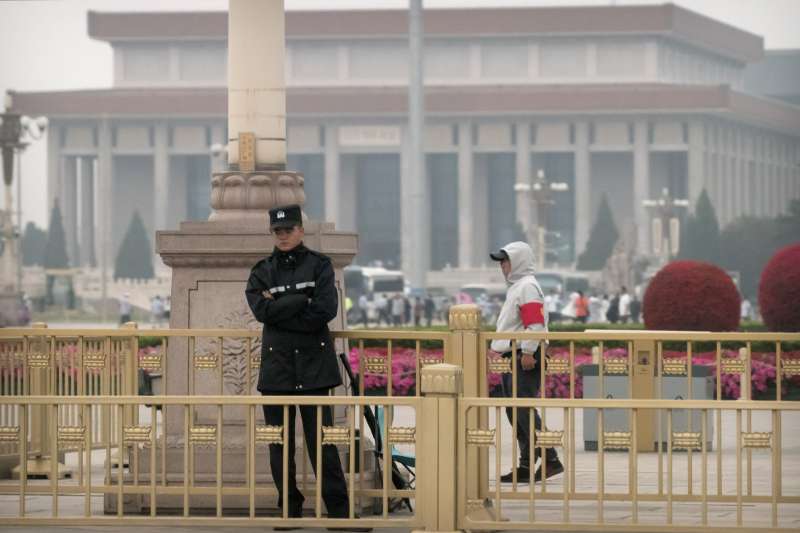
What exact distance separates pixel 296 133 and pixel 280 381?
9995 centimetres

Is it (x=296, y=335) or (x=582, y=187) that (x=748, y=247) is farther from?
(x=296, y=335)

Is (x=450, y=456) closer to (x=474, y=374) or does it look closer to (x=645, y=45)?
(x=474, y=374)

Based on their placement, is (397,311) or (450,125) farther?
(450,125)

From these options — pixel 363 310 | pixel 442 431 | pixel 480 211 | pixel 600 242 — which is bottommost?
pixel 363 310

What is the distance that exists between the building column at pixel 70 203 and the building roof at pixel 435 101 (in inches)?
144

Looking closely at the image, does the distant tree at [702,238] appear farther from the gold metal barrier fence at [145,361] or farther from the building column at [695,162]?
the gold metal barrier fence at [145,361]

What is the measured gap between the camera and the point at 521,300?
36.1ft

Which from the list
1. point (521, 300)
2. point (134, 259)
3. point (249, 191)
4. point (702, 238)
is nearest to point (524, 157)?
point (702, 238)

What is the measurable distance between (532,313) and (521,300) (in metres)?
0.13

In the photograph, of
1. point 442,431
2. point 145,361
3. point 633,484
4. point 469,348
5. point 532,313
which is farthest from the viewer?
point 532,313

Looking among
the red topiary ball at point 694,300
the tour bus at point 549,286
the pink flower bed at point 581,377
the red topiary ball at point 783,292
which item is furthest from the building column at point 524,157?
the pink flower bed at point 581,377

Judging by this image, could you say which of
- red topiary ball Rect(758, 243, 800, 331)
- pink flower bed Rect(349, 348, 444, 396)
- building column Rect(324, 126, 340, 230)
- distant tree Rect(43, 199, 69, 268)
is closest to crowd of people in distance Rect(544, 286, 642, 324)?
red topiary ball Rect(758, 243, 800, 331)

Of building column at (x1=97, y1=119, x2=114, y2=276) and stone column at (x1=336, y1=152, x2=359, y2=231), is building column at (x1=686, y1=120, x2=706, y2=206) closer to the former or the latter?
stone column at (x1=336, y1=152, x2=359, y2=231)

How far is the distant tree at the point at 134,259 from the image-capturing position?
314 feet
